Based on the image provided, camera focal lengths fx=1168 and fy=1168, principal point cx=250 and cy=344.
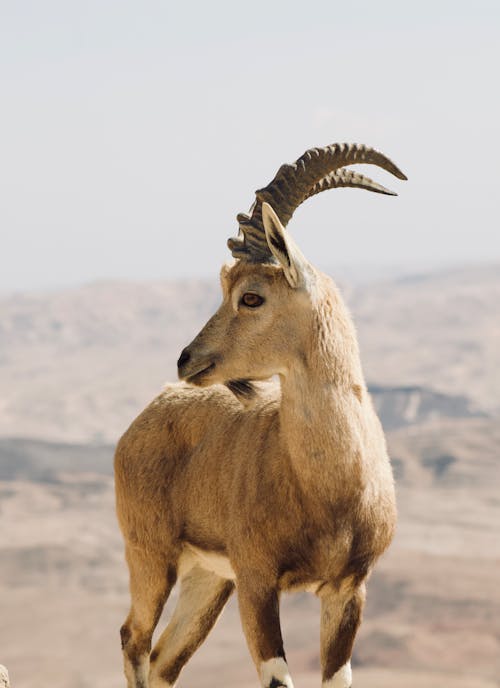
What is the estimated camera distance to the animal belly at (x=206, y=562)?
8.58m

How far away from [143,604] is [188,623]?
1.60 feet

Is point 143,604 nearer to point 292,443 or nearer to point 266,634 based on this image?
point 266,634

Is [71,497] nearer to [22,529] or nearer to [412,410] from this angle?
[22,529]

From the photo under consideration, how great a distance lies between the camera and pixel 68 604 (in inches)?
3342

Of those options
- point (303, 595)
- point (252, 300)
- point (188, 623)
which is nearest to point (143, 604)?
point (188, 623)

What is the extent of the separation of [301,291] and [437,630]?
73.8 meters

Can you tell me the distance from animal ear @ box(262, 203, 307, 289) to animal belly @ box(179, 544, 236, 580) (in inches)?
83.8

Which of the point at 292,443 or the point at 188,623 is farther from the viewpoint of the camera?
the point at 188,623

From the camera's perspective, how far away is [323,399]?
309 inches

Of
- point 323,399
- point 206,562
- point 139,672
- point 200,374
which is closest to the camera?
point 323,399

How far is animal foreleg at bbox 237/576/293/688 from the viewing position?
25.3ft

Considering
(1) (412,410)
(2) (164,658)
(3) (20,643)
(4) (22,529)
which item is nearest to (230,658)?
(3) (20,643)

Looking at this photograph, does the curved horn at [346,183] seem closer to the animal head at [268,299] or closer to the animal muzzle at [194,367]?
the animal head at [268,299]

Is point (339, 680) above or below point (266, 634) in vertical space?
below
